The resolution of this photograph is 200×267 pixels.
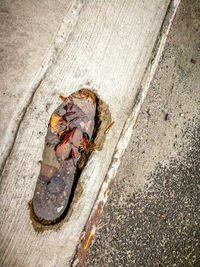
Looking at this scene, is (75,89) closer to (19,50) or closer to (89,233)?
(19,50)

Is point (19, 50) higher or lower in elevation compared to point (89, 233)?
higher

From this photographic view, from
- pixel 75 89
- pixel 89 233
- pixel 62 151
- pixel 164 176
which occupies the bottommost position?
pixel 89 233

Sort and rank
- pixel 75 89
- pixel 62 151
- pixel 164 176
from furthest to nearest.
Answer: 1. pixel 164 176
2. pixel 62 151
3. pixel 75 89

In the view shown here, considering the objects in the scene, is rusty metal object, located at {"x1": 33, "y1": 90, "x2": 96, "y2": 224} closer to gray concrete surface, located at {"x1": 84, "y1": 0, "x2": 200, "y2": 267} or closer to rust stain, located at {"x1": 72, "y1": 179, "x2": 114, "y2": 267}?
rust stain, located at {"x1": 72, "y1": 179, "x2": 114, "y2": 267}

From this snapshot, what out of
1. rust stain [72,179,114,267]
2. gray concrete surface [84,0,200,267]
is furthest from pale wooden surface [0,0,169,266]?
gray concrete surface [84,0,200,267]

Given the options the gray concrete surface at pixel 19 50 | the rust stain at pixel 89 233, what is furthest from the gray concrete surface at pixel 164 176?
the gray concrete surface at pixel 19 50

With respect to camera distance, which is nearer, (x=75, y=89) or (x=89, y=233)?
(x=75, y=89)

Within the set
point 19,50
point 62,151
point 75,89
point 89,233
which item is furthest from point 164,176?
point 19,50
